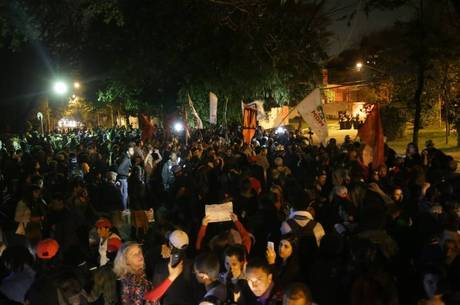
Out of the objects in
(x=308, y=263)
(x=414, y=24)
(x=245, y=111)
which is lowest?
(x=308, y=263)

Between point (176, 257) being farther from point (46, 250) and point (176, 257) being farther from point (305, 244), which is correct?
point (46, 250)

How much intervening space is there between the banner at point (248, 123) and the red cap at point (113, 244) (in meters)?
9.63

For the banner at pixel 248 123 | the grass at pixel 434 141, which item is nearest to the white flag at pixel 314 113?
the banner at pixel 248 123

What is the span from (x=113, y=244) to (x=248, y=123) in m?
10.1

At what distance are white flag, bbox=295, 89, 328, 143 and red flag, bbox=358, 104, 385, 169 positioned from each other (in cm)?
92

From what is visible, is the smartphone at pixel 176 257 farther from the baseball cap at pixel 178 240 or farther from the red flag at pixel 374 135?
the red flag at pixel 374 135

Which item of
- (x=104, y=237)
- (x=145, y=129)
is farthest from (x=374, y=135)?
(x=145, y=129)

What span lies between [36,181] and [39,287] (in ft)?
20.5

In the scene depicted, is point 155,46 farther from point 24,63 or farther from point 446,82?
point 446,82

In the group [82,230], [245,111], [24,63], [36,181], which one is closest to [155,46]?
[24,63]

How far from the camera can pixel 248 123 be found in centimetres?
1545

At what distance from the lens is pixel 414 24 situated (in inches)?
709

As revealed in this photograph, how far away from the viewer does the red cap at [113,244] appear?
5688mm

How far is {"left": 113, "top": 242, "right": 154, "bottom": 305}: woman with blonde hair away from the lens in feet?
15.2
